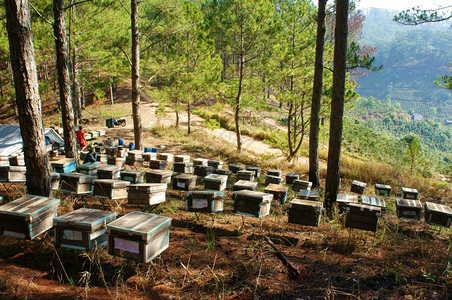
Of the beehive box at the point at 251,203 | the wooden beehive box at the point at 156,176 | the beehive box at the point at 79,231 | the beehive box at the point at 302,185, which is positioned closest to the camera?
the beehive box at the point at 79,231

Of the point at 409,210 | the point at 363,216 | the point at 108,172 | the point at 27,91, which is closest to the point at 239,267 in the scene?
the point at 363,216

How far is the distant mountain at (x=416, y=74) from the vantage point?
108319 millimetres

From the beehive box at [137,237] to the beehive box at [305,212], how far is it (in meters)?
2.94

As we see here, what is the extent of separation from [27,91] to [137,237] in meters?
3.90

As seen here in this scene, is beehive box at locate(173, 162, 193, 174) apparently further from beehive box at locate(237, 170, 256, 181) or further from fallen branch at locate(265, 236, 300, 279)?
fallen branch at locate(265, 236, 300, 279)

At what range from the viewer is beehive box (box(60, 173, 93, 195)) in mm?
7004

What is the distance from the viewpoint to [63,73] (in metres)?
9.21

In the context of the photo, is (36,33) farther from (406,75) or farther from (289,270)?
(406,75)

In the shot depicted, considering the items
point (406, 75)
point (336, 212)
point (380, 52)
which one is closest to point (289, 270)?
point (336, 212)

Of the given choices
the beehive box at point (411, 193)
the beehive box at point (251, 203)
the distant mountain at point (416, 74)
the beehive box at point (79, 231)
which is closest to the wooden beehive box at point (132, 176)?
the beehive box at point (251, 203)

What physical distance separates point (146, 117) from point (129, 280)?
89.3 ft

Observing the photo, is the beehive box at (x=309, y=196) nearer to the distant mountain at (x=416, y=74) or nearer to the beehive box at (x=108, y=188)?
the beehive box at (x=108, y=188)

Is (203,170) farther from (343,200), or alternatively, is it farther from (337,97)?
(337,97)

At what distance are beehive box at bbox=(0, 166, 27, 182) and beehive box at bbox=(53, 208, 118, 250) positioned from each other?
4753 millimetres
